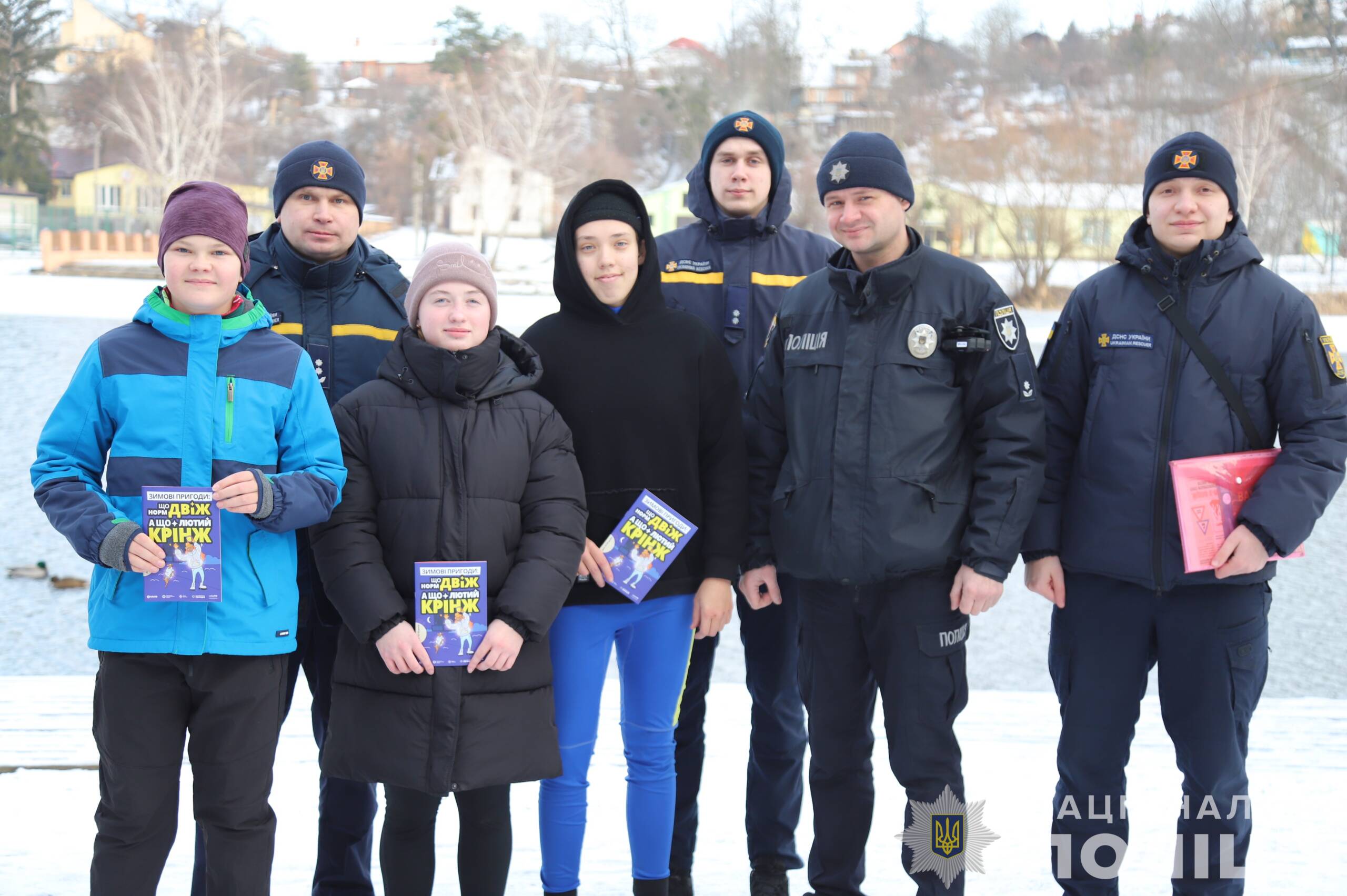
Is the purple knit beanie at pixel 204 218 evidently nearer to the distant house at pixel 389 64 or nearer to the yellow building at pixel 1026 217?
the yellow building at pixel 1026 217

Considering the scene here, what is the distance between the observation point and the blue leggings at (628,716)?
194cm

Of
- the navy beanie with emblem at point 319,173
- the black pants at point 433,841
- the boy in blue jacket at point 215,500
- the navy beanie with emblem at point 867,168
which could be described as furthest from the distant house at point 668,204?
the black pants at point 433,841

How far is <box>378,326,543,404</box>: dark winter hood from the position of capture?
1819 millimetres

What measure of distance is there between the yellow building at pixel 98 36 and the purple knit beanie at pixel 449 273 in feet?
85.9

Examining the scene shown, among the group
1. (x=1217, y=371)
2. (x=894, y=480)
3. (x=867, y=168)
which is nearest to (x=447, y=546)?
(x=894, y=480)

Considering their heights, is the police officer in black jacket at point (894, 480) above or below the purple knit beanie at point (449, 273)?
below

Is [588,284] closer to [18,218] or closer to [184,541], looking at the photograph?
[184,541]

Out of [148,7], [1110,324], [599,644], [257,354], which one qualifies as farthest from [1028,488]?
[148,7]

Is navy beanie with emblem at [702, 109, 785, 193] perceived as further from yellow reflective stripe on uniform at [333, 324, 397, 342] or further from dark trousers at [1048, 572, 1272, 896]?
dark trousers at [1048, 572, 1272, 896]

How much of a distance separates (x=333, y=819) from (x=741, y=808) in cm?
101

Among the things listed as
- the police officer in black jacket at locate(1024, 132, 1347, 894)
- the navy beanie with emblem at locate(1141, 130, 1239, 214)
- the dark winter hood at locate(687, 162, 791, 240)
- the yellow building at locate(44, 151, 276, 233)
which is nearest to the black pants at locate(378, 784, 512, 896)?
the police officer in black jacket at locate(1024, 132, 1347, 894)

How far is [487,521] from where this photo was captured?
1.81 m

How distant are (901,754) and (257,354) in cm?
129

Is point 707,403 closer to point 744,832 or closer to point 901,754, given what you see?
point 901,754
